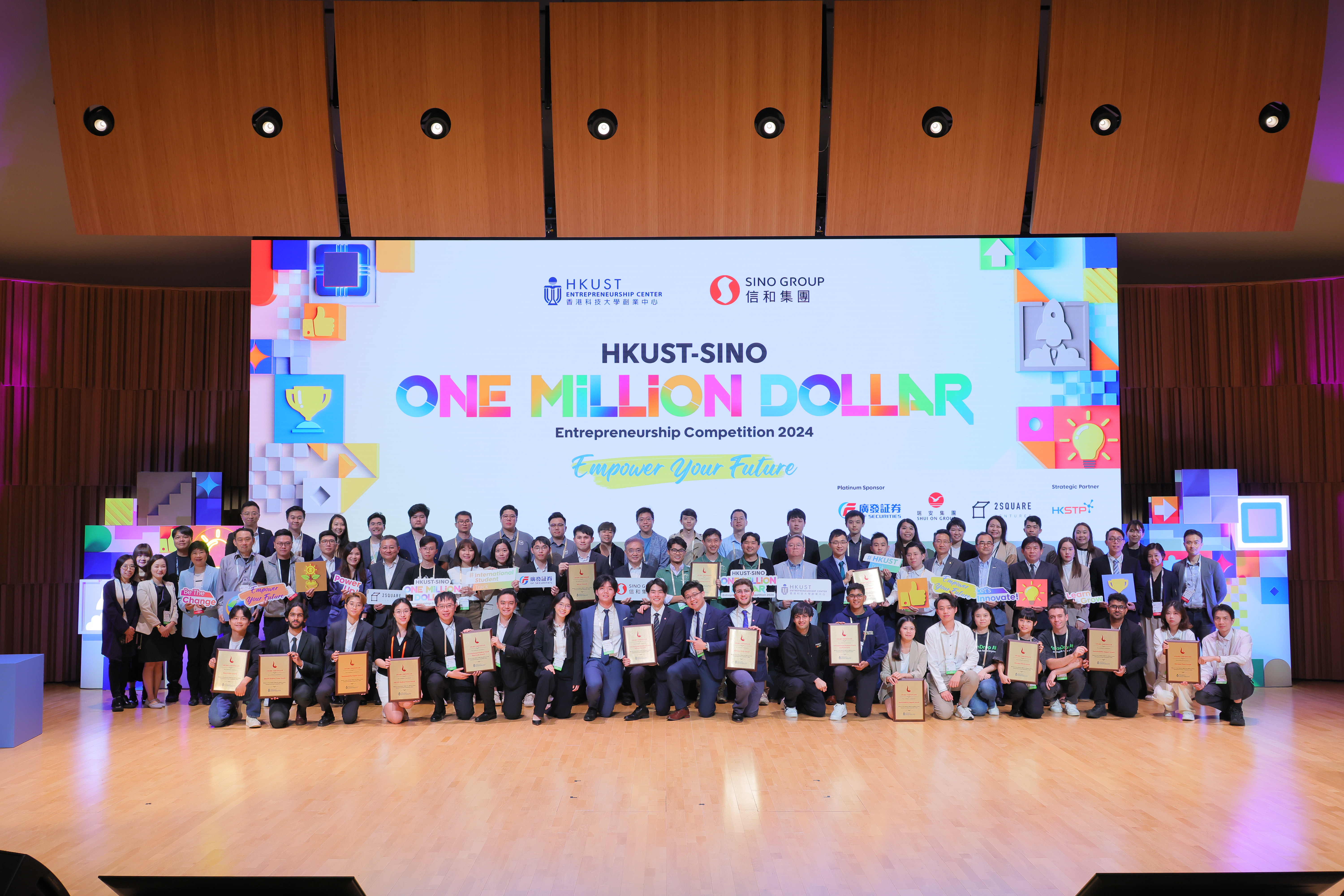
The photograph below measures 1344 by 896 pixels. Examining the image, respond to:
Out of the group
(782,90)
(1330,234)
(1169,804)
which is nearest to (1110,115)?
(782,90)

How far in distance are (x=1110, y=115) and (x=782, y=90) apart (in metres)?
2.74

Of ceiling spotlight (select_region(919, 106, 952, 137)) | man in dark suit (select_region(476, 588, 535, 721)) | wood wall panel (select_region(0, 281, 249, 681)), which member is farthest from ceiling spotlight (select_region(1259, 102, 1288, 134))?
wood wall panel (select_region(0, 281, 249, 681))

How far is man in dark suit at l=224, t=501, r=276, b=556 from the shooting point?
8352mm

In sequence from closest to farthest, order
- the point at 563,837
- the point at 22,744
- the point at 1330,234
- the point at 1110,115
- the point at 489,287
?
the point at 563,837 → the point at 22,744 → the point at 1110,115 → the point at 489,287 → the point at 1330,234

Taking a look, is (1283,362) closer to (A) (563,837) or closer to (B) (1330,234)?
(B) (1330,234)

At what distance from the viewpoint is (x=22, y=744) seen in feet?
21.7

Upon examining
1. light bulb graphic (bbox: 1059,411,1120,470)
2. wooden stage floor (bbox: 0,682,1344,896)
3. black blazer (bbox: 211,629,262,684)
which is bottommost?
wooden stage floor (bbox: 0,682,1344,896)

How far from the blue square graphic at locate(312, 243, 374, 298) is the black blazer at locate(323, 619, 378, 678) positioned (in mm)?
3016

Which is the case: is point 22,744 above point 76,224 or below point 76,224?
below

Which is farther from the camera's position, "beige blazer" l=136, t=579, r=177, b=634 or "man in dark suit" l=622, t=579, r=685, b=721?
"beige blazer" l=136, t=579, r=177, b=634

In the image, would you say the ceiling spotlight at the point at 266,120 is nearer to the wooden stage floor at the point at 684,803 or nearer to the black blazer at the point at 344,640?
the black blazer at the point at 344,640

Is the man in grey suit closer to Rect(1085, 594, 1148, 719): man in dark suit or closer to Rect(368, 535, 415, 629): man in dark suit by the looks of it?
Rect(1085, 594, 1148, 719): man in dark suit

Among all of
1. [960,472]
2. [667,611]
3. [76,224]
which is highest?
[76,224]

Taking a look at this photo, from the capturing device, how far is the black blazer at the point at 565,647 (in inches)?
295
